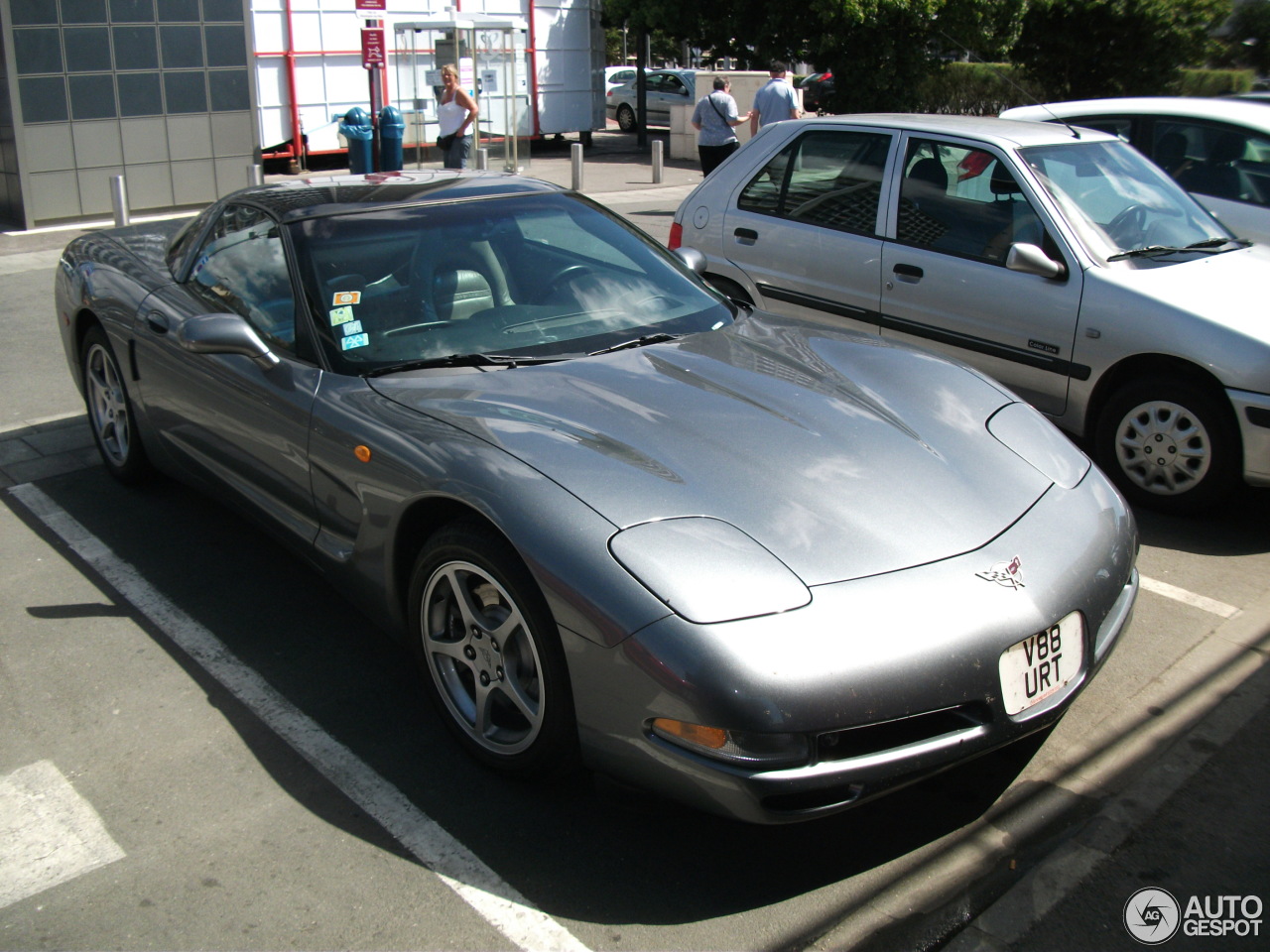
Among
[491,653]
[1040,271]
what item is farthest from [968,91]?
[491,653]

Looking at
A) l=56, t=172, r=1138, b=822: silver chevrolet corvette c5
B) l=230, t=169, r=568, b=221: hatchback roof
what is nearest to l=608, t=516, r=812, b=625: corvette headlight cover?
l=56, t=172, r=1138, b=822: silver chevrolet corvette c5

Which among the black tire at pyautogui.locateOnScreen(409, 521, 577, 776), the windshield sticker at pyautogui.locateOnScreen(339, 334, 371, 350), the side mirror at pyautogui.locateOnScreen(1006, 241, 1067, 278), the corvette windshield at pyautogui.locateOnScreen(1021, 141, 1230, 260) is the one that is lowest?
the black tire at pyautogui.locateOnScreen(409, 521, 577, 776)

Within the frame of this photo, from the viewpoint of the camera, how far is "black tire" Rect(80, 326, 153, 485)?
5.18m

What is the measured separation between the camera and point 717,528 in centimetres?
287

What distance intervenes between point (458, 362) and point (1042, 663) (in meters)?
1.96

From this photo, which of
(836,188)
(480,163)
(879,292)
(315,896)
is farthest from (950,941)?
(480,163)

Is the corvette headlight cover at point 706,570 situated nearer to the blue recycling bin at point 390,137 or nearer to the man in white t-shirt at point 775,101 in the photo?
the man in white t-shirt at point 775,101

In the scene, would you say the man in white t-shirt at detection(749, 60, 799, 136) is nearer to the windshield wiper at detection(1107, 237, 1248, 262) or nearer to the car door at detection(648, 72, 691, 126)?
the windshield wiper at detection(1107, 237, 1248, 262)

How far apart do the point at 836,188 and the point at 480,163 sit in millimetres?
12233

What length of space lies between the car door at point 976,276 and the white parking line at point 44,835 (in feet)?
14.0

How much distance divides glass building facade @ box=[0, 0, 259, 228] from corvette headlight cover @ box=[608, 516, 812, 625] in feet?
42.5

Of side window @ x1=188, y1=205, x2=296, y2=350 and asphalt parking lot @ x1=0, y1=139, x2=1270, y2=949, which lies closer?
asphalt parking lot @ x1=0, y1=139, x2=1270, y2=949

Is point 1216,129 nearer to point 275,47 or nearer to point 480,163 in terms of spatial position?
point 480,163

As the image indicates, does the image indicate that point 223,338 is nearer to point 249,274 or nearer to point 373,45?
point 249,274
